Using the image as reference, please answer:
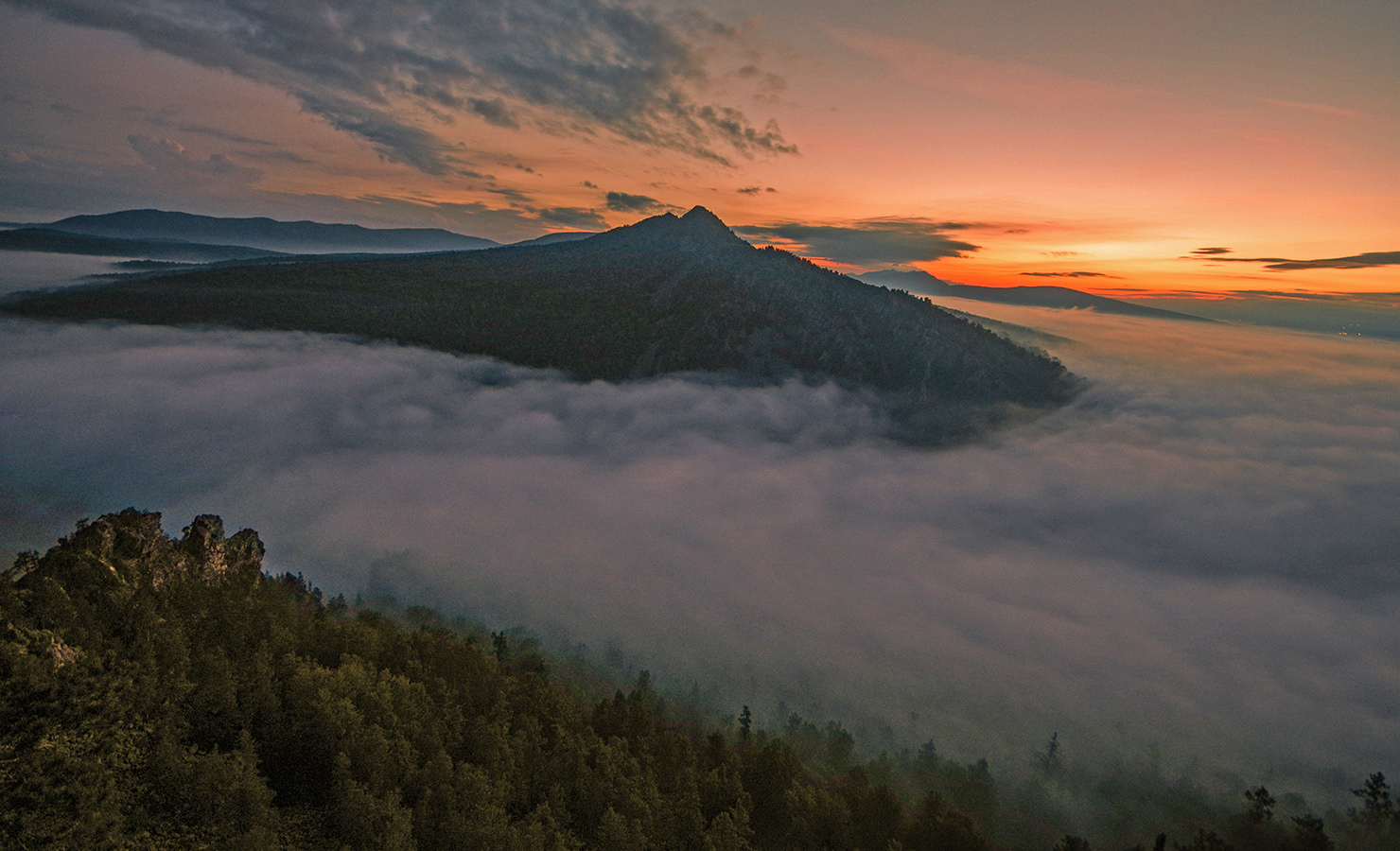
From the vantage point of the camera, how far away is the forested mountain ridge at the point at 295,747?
133 ft

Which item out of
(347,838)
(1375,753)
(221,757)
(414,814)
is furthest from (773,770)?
(1375,753)

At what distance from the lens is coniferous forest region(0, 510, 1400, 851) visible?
40.6 meters

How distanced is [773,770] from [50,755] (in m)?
70.4

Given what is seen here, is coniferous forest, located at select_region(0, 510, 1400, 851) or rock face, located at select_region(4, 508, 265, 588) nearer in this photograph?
coniferous forest, located at select_region(0, 510, 1400, 851)

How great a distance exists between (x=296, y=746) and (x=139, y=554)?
42.5 m

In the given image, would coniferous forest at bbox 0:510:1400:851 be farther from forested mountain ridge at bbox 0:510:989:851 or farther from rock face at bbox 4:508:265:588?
rock face at bbox 4:508:265:588

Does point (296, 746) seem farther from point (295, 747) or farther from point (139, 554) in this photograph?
point (139, 554)

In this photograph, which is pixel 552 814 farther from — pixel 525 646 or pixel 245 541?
pixel 525 646

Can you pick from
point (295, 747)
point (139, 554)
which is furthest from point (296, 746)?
point (139, 554)

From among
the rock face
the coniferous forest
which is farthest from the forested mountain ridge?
the rock face

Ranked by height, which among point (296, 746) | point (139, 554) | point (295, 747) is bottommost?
point (295, 747)

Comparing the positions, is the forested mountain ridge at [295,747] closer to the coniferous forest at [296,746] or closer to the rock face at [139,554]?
the coniferous forest at [296,746]

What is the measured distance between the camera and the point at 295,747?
2096 inches

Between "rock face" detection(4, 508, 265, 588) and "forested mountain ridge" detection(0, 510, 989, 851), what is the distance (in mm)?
387
